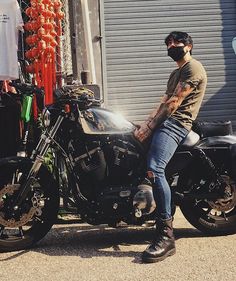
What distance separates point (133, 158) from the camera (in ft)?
15.5

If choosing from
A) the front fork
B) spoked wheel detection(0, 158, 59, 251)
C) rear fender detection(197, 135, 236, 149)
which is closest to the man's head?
rear fender detection(197, 135, 236, 149)

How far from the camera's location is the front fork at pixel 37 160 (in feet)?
14.9

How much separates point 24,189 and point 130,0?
624 centimetres

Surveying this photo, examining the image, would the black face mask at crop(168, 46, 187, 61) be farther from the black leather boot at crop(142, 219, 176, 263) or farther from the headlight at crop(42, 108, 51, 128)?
the black leather boot at crop(142, 219, 176, 263)

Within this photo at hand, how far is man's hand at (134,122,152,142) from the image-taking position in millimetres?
4621

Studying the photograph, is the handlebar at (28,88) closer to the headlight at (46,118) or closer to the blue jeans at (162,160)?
the headlight at (46,118)

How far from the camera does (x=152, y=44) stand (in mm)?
9992

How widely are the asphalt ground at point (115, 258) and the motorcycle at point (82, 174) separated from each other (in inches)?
9.5

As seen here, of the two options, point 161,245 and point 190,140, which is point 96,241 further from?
point 190,140

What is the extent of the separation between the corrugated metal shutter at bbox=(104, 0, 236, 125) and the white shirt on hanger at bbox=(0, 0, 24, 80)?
3672 millimetres

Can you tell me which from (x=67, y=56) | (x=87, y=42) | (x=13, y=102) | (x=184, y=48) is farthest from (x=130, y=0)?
(x=184, y=48)

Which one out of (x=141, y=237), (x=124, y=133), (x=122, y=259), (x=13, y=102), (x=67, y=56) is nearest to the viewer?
(x=122, y=259)

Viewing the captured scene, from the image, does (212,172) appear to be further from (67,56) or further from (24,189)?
(67,56)

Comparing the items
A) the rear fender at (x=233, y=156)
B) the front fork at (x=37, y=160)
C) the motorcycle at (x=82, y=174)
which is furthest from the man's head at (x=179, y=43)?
the front fork at (x=37, y=160)
